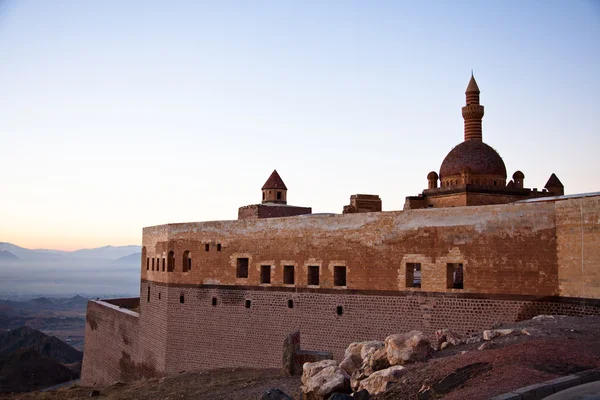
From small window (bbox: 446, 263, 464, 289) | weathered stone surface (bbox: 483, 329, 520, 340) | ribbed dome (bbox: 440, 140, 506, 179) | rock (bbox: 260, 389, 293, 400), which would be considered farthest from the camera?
ribbed dome (bbox: 440, 140, 506, 179)

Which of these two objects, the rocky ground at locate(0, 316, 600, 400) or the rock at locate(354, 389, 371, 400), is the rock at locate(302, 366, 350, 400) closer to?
the rocky ground at locate(0, 316, 600, 400)

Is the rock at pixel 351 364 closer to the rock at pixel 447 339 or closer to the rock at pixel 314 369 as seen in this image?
the rock at pixel 314 369

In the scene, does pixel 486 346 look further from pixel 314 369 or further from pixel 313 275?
pixel 313 275

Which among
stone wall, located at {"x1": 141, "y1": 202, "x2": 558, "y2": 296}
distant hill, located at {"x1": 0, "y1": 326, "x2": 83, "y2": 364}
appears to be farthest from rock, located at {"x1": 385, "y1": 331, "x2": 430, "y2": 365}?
distant hill, located at {"x1": 0, "y1": 326, "x2": 83, "y2": 364}

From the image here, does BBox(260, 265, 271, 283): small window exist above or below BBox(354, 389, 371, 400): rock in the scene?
above

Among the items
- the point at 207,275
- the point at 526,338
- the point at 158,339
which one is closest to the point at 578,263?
the point at 526,338

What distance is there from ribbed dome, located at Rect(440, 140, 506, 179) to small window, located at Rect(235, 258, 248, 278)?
38.6 ft

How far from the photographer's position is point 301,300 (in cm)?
1792

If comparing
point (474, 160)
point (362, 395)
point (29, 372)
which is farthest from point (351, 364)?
point (29, 372)

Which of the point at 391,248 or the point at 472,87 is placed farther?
the point at 472,87

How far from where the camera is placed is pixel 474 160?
26.9 meters

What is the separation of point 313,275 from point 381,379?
8021mm

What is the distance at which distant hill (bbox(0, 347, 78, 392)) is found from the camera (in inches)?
1312

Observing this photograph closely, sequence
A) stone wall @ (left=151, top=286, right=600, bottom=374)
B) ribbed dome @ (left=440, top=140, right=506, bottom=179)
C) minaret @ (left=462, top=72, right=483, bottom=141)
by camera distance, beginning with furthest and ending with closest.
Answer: minaret @ (left=462, top=72, right=483, bottom=141) → ribbed dome @ (left=440, top=140, right=506, bottom=179) → stone wall @ (left=151, top=286, right=600, bottom=374)
